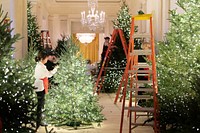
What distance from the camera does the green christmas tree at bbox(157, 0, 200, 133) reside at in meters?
6.43

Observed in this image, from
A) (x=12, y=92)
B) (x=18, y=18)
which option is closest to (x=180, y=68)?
(x=12, y=92)

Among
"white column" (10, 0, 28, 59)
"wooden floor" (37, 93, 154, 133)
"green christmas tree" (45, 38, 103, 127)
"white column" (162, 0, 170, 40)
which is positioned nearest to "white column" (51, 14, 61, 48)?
"white column" (10, 0, 28, 59)

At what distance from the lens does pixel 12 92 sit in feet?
18.6

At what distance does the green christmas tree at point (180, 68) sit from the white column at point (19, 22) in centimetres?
482

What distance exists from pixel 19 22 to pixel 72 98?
4.24 m

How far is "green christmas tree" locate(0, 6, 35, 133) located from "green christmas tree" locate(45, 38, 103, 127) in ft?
8.55

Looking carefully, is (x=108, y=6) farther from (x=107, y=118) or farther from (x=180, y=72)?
(x=180, y=72)

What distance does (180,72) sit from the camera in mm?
6957

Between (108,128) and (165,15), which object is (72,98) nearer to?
(108,128)

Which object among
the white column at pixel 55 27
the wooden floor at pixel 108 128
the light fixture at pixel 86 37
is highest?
the white column at pixel 55 27

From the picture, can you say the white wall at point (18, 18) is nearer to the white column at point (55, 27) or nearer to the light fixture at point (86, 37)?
the light fixture at point (86, 37)

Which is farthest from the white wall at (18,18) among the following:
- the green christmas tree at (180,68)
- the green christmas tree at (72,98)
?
the green christmas tree at (180,68)

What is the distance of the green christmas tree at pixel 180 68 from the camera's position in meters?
6.43

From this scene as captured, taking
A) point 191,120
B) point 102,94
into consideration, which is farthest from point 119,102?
point 191,120
